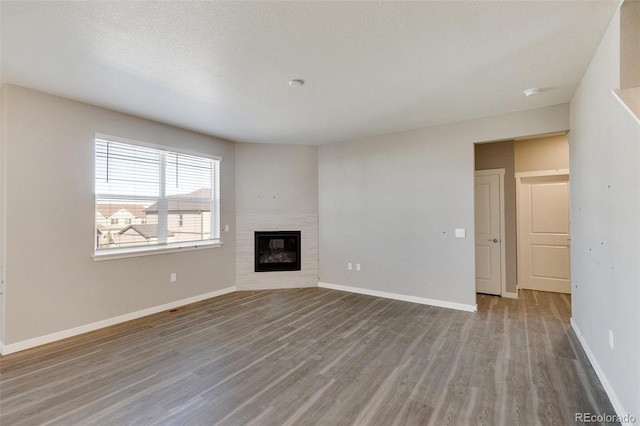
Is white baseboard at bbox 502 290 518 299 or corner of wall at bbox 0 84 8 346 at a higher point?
corner of wall at bbox 0 84 8 346

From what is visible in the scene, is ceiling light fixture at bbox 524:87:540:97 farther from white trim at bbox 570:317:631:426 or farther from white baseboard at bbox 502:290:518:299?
white baseboard at bbox 502:290:518:299

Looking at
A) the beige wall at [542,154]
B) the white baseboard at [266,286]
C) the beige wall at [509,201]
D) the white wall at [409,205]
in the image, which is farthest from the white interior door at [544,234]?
the white baseboard at [266,286]

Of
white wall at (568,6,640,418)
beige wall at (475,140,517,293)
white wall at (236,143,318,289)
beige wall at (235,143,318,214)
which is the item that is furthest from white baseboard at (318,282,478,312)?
beige wall at (235,143,318,214)

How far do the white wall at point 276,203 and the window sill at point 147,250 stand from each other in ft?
2.24

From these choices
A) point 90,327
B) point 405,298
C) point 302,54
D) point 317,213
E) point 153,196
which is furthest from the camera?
point 317,213

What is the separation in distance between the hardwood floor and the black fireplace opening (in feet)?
4.98

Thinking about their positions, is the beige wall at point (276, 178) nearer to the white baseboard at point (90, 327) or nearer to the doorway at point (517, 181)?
the white baseboard at point (90, 327)

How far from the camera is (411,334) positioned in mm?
3299

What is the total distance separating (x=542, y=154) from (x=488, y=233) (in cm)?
163

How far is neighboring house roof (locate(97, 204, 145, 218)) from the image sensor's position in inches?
141

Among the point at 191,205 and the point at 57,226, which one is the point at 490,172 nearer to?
the point at 191,205

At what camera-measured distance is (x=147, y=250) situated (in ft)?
13.0

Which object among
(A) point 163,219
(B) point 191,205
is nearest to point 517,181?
(B) point 191,205

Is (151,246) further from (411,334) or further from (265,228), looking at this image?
(411,334)
